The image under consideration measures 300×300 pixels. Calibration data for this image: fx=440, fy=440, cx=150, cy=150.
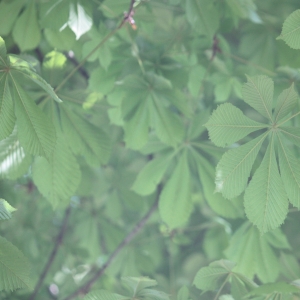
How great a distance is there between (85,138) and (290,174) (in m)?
0.59

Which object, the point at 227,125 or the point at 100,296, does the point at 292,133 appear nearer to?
the point at 227,125

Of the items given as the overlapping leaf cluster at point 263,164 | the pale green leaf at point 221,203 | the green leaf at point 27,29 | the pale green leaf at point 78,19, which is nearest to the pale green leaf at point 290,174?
the overlapping leaf cluster at point 263,164

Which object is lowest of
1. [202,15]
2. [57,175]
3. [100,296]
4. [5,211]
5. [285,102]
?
[100,296]

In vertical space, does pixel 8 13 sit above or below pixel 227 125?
above

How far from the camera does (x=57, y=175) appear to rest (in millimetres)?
1185

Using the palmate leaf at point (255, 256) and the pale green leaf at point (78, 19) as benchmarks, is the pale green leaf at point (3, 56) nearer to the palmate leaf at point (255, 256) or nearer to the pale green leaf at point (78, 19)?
the pale green leaf at point (78, 19)

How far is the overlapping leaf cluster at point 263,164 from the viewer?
920 millimetres

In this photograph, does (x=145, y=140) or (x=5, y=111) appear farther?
(x=145, y=140)

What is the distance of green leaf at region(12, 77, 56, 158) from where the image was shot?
3.07ft

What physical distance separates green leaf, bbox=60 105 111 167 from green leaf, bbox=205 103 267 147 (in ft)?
1.43

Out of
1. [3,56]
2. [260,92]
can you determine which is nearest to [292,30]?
[260,92]

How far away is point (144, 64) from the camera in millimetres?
1450

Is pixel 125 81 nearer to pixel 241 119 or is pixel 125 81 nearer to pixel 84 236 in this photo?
pixel 241 119

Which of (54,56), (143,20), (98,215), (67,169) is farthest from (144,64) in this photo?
(98,215)
